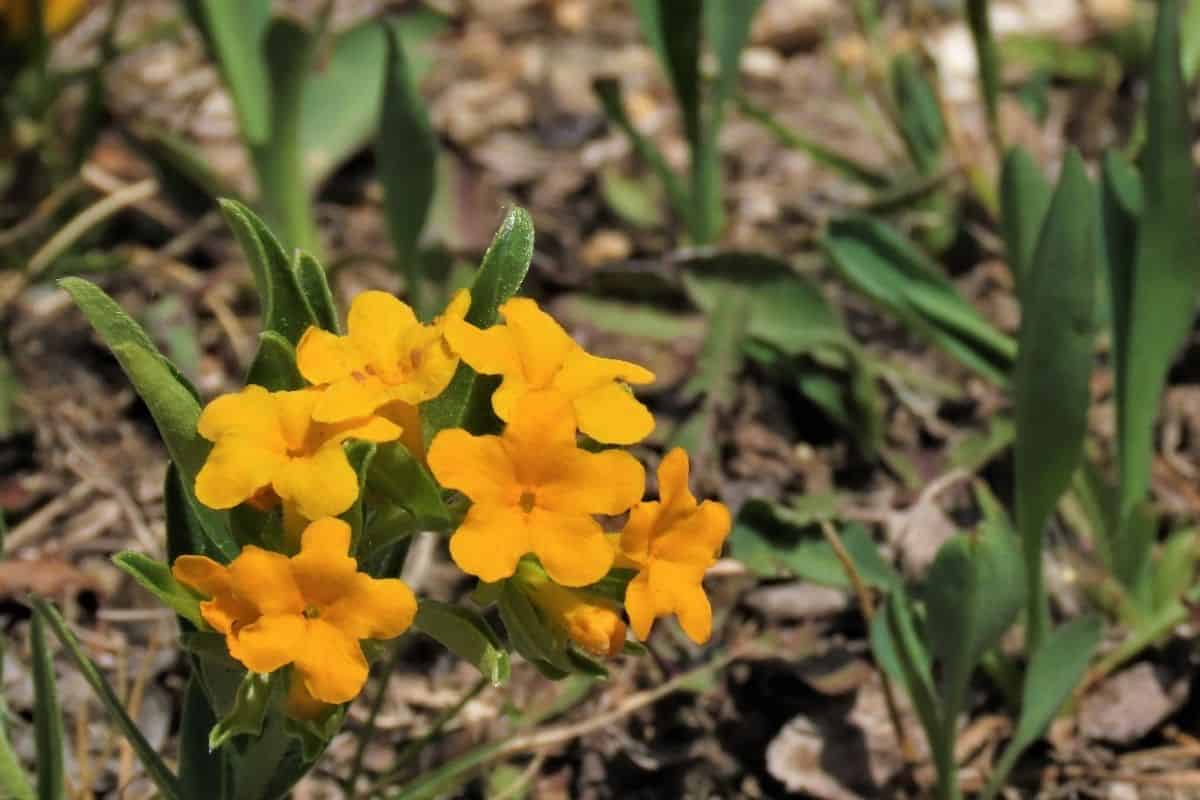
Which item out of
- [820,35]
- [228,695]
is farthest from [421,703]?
[820,35]

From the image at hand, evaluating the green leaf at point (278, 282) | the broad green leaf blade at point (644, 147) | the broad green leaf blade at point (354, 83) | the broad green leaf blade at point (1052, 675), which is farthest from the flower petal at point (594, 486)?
the broad green leaf blade at point (354, 83)

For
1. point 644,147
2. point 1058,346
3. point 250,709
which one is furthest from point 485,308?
point 644,147

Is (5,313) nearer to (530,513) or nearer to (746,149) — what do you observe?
(746,149)

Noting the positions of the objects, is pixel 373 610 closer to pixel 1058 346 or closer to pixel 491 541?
pixel 491 541

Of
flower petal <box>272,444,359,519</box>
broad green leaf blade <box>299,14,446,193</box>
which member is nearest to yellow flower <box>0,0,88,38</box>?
broad green leaf blade <box>299,14,446,193</box>

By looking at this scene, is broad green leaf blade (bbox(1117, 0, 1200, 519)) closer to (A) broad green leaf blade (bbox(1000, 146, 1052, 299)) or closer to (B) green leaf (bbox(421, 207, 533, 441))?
(A) broad green leaf blade (bbox(1000, 146, 1052, 299))
